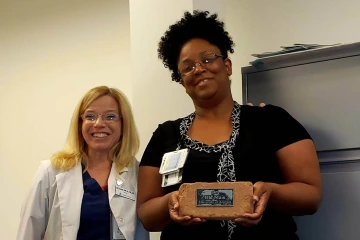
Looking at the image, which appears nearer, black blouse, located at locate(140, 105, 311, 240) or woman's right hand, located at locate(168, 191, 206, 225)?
woman's right hand, located at locate(168, 191, 206, 225)

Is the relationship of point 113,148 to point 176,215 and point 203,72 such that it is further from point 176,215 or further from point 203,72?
point 176,215

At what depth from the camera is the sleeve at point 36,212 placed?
2180 millimetres

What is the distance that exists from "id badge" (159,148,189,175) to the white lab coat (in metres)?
0.44

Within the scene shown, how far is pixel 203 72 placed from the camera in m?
1.84

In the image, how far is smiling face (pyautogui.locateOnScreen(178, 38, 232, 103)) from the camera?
6.04ft

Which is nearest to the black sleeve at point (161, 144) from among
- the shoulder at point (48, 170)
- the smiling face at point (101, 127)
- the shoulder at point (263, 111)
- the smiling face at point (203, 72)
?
the smiling face at point (203, 72)

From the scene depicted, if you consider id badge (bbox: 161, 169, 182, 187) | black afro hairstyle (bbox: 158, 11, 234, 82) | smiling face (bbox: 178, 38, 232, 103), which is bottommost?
id badge (bbox: 161, 169, 182, 187)

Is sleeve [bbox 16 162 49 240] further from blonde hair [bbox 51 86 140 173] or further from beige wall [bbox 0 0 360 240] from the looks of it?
beige wall [bbox 0 0 360 240]

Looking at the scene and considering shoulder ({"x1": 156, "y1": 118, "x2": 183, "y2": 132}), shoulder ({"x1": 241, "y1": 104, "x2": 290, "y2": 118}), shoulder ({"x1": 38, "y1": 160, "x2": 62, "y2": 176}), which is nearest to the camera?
shoulder ({"x1": 241, "y1": 104, "x2": 290, "y2": 118})

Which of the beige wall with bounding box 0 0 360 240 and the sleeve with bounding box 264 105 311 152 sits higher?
the beige wall with bounding box 0 0 360 240

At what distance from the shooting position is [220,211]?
1513 millimetres

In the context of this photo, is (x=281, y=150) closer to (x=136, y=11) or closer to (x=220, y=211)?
(x=220, y=211)

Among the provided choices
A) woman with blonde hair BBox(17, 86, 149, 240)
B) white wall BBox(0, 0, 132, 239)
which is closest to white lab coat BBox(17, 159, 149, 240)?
woman with blonde hair BBox(17, 86, 149, 240)

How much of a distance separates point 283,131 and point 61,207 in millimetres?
972
